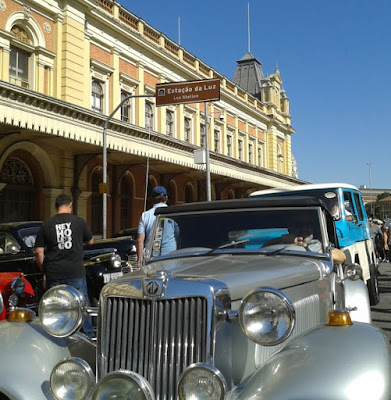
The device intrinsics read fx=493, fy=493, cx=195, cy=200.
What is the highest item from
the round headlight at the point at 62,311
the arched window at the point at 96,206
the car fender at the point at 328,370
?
the arched window at the point at 96,206

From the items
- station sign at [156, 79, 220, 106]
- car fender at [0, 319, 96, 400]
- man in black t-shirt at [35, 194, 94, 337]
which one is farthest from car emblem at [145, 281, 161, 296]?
station sign at [156, 79, 220, 106]

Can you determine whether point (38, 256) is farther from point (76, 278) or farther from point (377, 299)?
point (377, 299)

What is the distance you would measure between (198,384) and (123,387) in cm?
37

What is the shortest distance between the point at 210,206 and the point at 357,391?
185 cm

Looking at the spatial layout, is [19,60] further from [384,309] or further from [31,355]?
[31,355]

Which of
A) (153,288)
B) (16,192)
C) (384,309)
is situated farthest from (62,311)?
(16,192)

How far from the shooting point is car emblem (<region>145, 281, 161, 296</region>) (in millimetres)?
2590

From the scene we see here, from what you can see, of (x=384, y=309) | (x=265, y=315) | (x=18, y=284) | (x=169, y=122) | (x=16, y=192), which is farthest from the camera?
(x=169, y=122)

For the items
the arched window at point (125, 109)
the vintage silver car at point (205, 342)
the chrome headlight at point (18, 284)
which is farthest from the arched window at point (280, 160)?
the vintage silver car at point (205, 342)

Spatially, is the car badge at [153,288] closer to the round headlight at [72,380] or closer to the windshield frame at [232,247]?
the round headlight at [72,380]

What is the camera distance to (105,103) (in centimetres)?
2089

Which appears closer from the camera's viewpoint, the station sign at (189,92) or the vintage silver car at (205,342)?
the vintage silver car at (205,342)

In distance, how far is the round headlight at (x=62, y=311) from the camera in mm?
2934

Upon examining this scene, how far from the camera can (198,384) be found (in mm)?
2334
